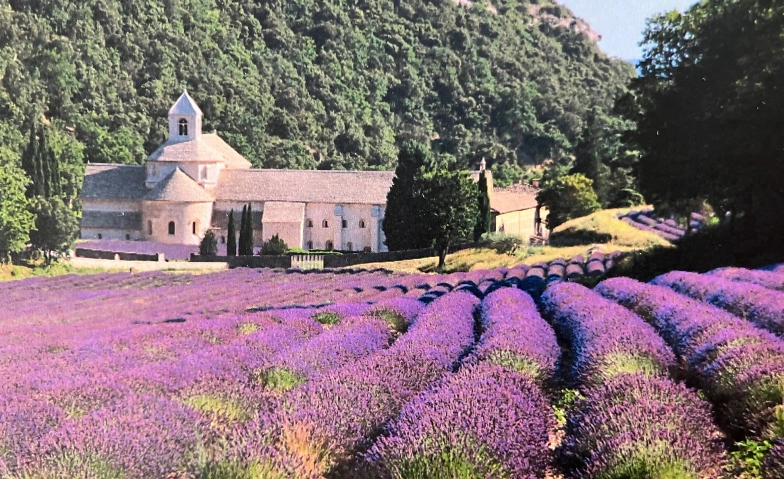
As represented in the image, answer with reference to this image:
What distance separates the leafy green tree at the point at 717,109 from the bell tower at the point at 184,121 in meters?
47.1

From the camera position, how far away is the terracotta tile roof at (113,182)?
5847cm

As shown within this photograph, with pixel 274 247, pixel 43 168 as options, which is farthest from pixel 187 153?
pixel 274 247

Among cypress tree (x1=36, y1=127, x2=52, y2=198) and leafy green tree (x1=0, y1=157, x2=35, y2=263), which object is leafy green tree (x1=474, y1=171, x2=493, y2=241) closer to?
leafy green tree (x1=0, y1=157, x2=35, y2=263)

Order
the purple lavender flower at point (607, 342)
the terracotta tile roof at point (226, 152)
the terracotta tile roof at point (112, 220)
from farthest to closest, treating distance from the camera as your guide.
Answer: the terracotta tile roof at point (226, 152), the terracotta tile roof at point (112, 220), the purple lavender flower at point (607, 342)

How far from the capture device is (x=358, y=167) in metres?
97.6

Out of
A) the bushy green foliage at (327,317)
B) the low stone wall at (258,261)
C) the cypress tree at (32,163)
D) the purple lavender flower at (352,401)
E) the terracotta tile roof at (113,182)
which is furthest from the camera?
the terracotta tile roof at (113,182)

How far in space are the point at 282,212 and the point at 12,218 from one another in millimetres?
22096

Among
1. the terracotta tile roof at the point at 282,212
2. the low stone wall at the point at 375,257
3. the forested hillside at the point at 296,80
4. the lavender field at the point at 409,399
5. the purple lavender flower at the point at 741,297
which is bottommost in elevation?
the low stone wall at the point at 375,257

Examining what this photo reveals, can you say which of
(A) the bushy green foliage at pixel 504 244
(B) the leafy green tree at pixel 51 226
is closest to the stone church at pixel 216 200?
(B) the leafy green tree at pixel 51 226

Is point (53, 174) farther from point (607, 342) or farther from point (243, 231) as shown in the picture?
point (607, 342)

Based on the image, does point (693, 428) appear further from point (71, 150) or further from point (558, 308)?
point (71, 150)

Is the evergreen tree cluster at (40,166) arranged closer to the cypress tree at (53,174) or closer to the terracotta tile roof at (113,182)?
the cypress tree at (53,174)

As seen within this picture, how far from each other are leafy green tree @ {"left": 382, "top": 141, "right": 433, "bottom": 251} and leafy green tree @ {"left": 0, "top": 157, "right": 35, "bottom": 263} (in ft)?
82.7

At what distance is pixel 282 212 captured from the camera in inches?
2303
